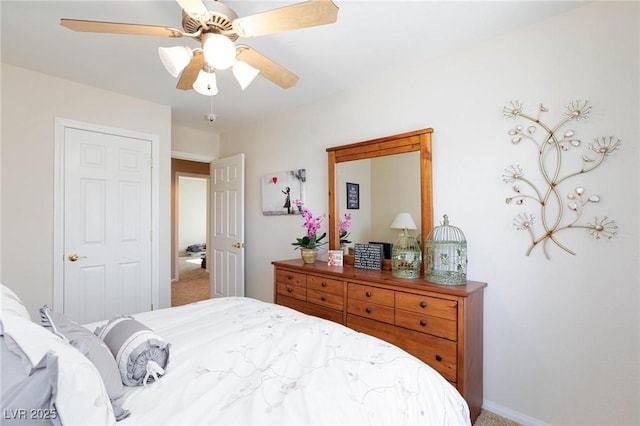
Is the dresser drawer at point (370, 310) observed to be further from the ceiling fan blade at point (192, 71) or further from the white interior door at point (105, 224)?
the white interior door at point (105, 224)

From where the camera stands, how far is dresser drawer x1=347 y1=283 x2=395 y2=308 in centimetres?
202

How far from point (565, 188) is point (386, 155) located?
1.20 metres

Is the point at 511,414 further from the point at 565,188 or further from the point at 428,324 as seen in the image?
the point at 565,188

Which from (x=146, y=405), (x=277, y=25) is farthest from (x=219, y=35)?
(x=146, y=405)

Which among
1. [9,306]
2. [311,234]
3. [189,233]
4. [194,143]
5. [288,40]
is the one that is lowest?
[189,233]

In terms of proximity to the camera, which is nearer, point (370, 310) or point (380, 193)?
point (370, 310)

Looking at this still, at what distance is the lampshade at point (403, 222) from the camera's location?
2.35m

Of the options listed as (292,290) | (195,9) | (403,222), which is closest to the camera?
(195,9)

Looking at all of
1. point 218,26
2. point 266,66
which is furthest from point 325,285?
point 218,26

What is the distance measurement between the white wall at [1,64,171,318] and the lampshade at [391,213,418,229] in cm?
295

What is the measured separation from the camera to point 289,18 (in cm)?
130

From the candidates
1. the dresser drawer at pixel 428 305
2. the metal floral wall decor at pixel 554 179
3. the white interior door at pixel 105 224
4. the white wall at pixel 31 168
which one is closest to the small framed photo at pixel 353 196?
the dresser drawer at pixel 428 305

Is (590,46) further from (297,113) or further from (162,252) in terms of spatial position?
(162,252)

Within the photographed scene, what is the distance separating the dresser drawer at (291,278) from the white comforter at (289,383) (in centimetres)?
111
